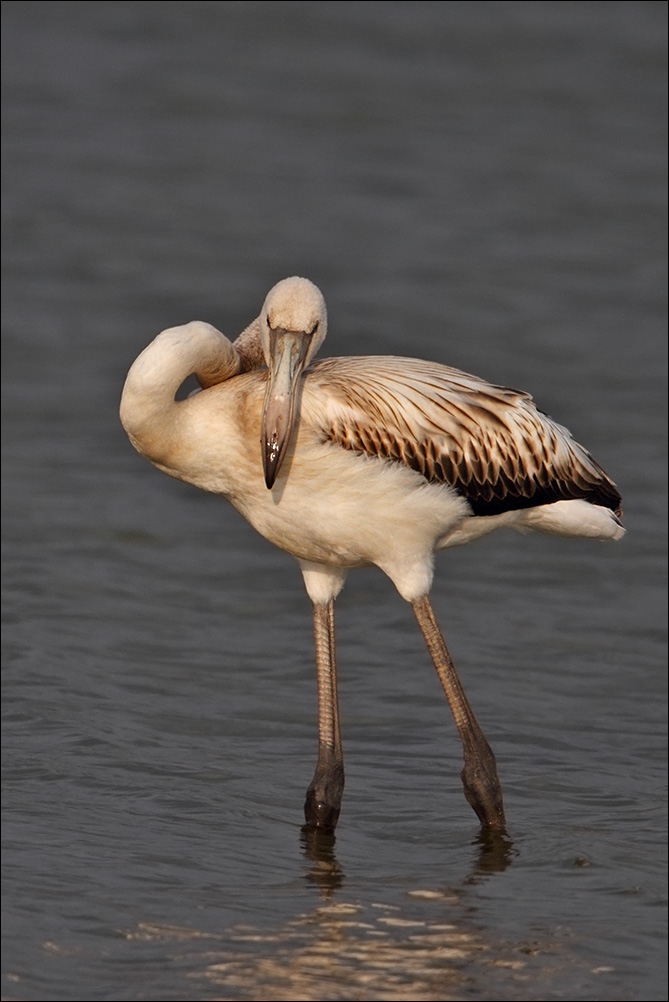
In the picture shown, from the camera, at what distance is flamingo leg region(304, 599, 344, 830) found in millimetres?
8688

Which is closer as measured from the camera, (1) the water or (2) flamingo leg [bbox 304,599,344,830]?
(1) the water

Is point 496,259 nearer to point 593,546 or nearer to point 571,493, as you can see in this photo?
point 593,546

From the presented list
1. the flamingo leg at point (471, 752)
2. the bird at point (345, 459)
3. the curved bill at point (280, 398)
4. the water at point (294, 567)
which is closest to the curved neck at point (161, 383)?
the bird at point (345, 459)

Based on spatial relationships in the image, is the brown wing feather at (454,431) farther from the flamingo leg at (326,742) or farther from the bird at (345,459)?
the flamingo leg at (326,742)

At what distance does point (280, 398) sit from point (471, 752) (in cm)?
215

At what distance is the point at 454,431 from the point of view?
8.54 meters

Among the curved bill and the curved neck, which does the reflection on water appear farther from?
the curved neck

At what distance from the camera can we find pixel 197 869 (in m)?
8.01

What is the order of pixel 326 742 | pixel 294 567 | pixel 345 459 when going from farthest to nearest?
pixel 294 567, pixel 326 742, pixel 345 459

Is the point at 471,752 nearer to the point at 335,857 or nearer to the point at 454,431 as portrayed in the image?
the point at 335,857

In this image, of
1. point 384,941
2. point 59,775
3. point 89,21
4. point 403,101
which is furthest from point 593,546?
point 89,21

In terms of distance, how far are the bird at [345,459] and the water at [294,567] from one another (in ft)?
2.80

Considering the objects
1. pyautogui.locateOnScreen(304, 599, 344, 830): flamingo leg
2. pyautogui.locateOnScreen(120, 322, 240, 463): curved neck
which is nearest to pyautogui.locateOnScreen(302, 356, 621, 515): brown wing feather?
pyautogui.locateOnScreen(120, 322, 240, 463): curved neck

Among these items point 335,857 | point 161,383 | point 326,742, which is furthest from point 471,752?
point 161,383
